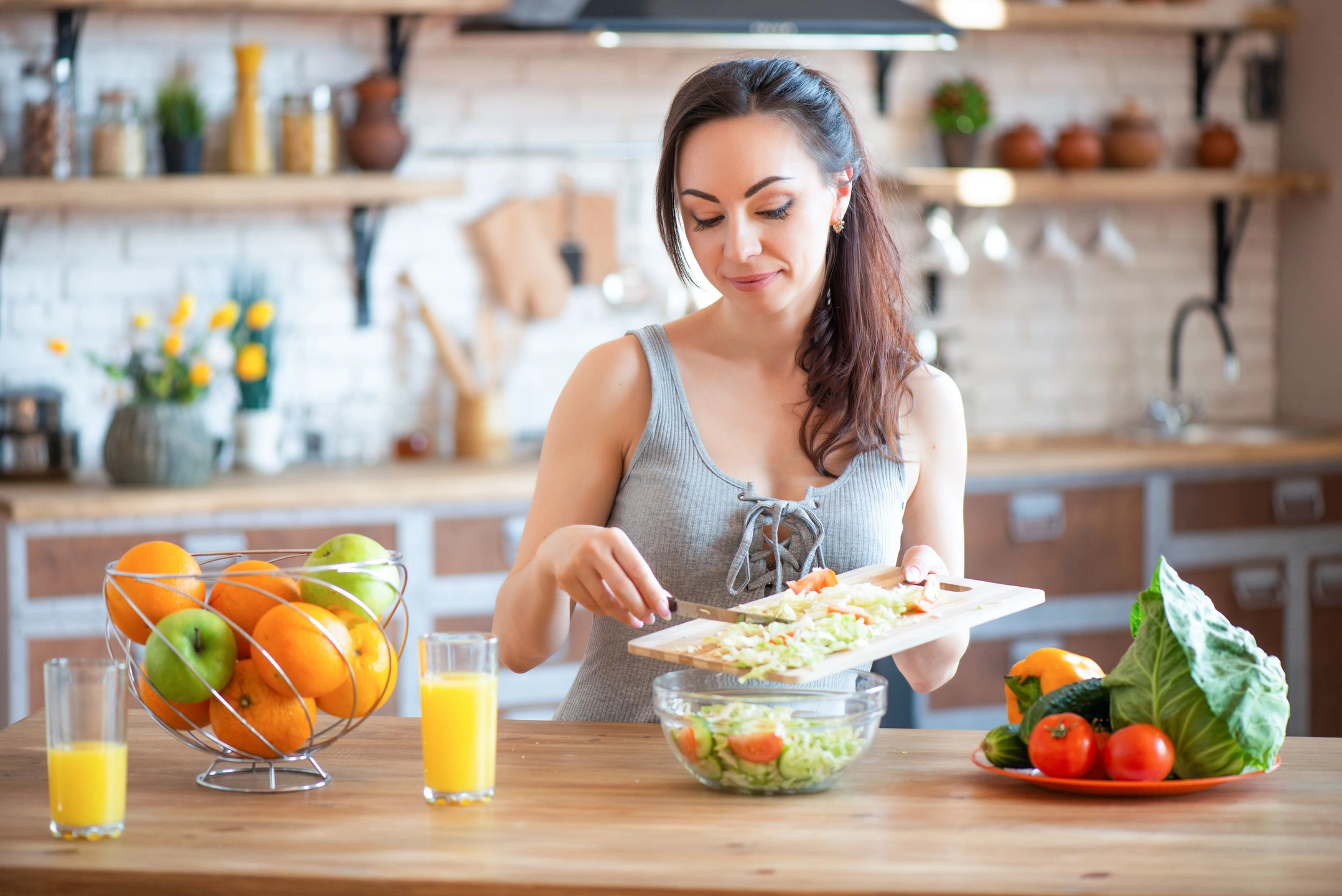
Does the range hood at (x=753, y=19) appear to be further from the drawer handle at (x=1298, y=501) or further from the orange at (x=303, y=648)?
the orange at (x=303, y=648)

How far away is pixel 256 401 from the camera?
11.7 feet

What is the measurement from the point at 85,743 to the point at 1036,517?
2770mm

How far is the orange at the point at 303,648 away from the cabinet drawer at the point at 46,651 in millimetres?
1950

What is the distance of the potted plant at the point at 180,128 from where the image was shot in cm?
351

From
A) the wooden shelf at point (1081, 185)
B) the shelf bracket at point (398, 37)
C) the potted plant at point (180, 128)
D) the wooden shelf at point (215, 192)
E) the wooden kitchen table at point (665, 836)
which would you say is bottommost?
the wooden kitchen table at point (665, 836)

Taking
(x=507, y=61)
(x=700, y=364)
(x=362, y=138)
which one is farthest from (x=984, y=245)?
(x=700, y=364)

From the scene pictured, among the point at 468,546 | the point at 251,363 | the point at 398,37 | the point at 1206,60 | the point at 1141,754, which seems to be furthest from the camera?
the point at 1206,60

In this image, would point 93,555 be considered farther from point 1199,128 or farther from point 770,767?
point 1199,128

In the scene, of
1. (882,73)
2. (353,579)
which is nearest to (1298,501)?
(882,73)

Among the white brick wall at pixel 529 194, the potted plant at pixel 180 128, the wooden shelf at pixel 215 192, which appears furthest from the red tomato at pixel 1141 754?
the potted plant at pixel 180 128

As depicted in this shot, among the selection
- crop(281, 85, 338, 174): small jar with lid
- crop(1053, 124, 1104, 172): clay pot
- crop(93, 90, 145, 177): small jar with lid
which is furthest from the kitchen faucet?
crop(93, 90, 145, 177): small jar with lid

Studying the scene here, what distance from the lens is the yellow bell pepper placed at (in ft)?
4.61

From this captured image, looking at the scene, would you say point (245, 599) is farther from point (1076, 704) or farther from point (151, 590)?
point (1076, 704)

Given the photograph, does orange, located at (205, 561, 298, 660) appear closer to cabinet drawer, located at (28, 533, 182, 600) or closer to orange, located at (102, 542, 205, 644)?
orange, located at (102, 542, 205, 644)
